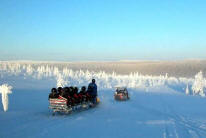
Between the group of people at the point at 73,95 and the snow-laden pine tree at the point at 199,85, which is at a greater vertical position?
the group of people at the point at 73,95

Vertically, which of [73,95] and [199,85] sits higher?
[73,95]

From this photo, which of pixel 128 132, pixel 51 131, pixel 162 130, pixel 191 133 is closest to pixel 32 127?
pixel 51 131

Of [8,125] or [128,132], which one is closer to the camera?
[128,132]

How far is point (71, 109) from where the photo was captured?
1661 centimetres

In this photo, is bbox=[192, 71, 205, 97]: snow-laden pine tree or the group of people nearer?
the group of people

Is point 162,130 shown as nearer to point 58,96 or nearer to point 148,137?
point 148,137

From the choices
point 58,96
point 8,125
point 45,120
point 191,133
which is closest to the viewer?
point 191,133

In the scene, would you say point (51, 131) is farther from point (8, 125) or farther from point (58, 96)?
point (58, 96)

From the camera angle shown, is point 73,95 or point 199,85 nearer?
point 73,95

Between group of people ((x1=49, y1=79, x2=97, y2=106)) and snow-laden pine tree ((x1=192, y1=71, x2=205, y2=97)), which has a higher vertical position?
group of people ((x1=49, y1=79, x2=97, y2=106))

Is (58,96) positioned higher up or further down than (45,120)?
higher up

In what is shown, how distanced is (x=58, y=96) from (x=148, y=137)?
7.30 meters

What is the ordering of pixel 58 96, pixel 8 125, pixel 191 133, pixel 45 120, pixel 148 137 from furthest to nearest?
pixel 58 96 → pixel 45 120 → pixel 8 125 → pixel 191 133 → pixel 148 137

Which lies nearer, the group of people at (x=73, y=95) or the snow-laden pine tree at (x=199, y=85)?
the group of people at (x=73, y=95)
